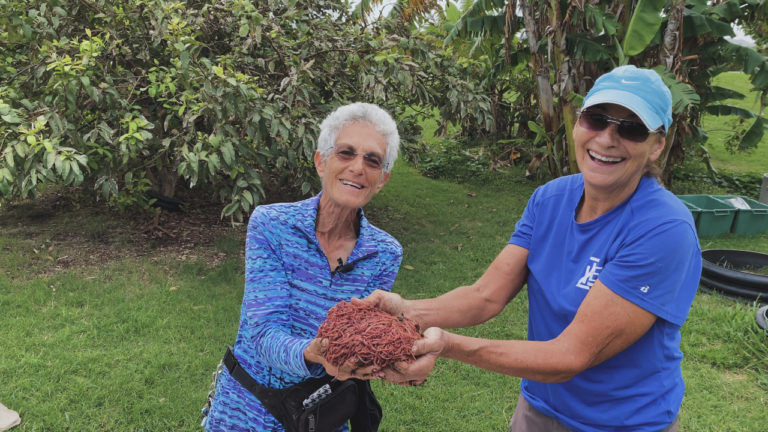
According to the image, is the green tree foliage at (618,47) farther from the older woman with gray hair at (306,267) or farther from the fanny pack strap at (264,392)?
the fanny pack strap at (264,392)

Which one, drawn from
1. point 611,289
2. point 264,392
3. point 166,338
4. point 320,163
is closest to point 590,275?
point 611,289

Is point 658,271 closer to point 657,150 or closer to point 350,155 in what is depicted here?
point 657,150

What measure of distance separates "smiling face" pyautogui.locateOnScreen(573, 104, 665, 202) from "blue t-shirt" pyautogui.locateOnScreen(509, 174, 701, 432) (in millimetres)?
56

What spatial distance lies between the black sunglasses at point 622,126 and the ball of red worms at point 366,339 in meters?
0.98

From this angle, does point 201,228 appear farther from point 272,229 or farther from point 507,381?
point 272,229

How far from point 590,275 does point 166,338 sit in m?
4.13

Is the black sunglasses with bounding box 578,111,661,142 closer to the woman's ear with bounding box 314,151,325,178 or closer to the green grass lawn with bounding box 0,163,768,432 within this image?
the woman's ear with bounding box 314,151,325,178

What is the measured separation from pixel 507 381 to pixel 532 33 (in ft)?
19.5

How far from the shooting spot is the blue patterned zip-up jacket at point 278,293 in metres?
2.02

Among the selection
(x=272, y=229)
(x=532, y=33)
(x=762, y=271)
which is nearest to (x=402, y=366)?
(x=272, y=229)

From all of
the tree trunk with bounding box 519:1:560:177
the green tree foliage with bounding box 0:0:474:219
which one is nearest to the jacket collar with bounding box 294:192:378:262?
the green tree foliage with bounding box 0:0:474:219

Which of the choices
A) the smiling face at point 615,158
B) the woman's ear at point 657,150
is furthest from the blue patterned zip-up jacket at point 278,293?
the woman's ear at point 657,150

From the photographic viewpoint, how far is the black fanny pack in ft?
6.70

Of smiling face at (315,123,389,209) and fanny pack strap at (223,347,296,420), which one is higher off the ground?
smiling face at (315,123,389,209)
